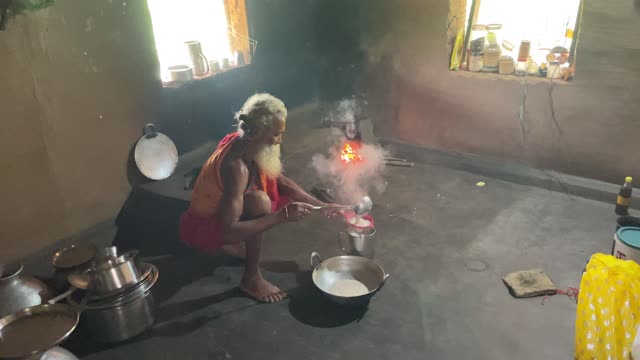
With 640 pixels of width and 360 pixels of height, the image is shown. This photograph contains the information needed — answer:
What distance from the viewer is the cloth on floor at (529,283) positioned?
3.24 meters

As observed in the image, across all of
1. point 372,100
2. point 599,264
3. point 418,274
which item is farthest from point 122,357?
point 372,100

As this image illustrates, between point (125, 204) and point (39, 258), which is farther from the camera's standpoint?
point (125, 204)

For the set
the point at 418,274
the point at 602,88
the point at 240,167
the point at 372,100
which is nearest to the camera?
the point at 240,167

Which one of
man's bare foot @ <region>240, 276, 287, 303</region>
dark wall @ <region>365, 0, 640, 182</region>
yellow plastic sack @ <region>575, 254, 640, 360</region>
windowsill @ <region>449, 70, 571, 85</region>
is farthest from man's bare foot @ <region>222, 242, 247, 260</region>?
windowsill @ <region>449, 70, 571, 85</region>

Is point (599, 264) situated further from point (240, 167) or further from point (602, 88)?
point (602, 88)

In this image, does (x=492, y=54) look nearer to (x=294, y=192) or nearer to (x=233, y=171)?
(x=294, y=192)

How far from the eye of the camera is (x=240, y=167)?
3.18 metres

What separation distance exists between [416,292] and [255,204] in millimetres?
1303

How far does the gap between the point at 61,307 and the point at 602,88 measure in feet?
15.5

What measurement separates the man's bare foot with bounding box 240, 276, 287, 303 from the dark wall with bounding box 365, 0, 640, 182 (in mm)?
3076

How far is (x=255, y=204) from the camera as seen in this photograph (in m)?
3.40

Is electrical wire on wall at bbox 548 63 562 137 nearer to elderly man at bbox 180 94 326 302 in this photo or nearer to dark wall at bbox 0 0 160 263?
elderly man at bbox 180 94 326 302

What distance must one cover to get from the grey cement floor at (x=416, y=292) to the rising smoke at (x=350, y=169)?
0.30m

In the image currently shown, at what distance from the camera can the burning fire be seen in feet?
17.1
